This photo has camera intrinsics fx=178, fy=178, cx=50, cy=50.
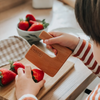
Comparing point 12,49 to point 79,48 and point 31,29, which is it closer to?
point 31,29

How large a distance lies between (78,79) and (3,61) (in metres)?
0.34

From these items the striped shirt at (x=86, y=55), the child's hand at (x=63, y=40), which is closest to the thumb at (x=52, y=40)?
the child's hand at (x=63, y=40)

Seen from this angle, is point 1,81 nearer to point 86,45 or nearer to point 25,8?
point 86,45

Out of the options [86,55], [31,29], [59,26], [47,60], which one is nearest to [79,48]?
[86,55]

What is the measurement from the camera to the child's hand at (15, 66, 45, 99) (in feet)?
2.06

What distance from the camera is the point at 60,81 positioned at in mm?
714

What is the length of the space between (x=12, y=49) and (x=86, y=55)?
1.13 feet

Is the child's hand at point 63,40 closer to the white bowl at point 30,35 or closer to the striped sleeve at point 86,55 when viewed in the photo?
the striped sleeve at point 86,55

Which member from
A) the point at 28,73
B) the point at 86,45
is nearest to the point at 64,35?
the point at 86,45

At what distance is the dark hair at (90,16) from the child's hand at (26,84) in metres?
0.28

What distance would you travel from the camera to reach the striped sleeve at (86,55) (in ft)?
2.56

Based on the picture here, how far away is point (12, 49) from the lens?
33.0 inches

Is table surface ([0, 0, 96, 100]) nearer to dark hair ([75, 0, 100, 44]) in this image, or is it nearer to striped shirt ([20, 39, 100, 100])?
striped shirt ([20, 39, 100, 100])

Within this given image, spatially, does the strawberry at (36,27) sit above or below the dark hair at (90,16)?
below
